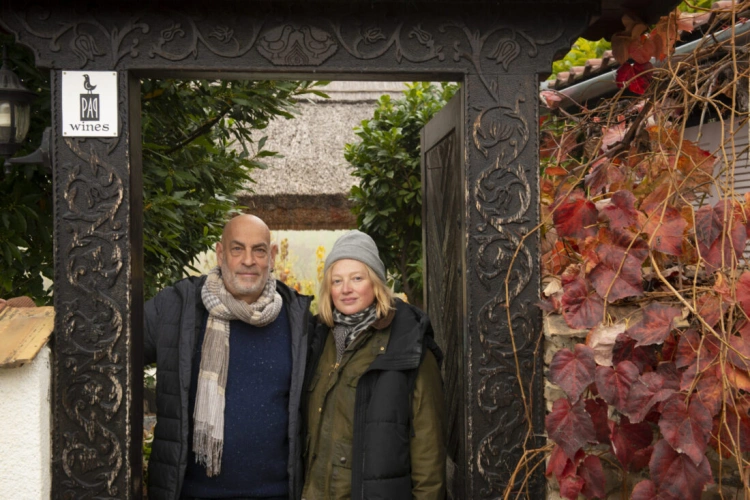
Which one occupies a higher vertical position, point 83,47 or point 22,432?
point 83,47

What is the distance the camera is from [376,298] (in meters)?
3.16

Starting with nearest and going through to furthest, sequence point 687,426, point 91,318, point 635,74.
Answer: point 687,426 < point 91,318 < point 635,74

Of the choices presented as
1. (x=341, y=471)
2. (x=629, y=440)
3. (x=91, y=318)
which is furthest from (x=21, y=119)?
(x=629, y=440)

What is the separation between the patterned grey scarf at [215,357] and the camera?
307 cm

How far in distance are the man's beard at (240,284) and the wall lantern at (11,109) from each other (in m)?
0.99

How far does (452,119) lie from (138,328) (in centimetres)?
156

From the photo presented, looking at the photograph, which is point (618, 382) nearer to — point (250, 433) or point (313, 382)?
point (313, 382)

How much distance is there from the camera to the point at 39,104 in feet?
12.5

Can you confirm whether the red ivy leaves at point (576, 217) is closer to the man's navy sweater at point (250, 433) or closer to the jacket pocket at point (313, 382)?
the jacket pocket at point (313, 382)

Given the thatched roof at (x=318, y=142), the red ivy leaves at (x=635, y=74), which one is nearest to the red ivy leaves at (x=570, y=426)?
the red ivy leaves at (x=635, y=74)

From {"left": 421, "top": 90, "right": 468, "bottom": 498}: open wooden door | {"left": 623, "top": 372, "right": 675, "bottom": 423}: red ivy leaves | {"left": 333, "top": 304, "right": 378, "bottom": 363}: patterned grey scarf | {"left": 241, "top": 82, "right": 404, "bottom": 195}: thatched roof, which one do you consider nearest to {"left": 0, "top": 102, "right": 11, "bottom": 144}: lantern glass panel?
{"left": 333, "top": 304, "right": 378, "bottom": 363}: patterned grey scarf

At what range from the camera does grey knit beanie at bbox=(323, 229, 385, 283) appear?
10.3 feet

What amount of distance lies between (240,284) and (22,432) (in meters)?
0.99

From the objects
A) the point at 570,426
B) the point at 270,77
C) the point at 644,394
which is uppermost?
the point at 270,77
